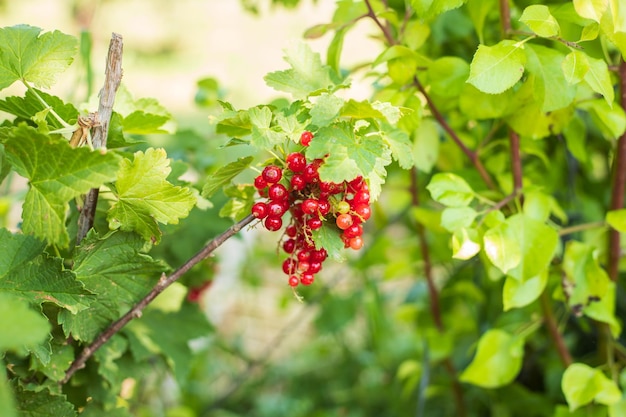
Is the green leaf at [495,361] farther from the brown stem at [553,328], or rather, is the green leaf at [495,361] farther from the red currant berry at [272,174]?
the red currant berry at [272,174]

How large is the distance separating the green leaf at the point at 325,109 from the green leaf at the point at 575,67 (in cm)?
22

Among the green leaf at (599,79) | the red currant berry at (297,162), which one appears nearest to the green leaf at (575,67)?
the green leaf at (599,79)

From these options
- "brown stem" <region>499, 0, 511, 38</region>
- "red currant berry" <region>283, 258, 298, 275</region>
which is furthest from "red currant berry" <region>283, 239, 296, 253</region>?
"brown stem" <region>499, 0, 511, 38</region>

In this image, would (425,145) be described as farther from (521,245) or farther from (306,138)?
(306,138)

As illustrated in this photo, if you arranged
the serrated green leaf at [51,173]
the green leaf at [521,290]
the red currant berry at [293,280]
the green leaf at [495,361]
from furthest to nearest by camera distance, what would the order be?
1. the green leaf at [495,361]
2. the green leaf at [521,290]
3. the red currant berry at [293,280]
4. the serrated green leaf at [51,173]

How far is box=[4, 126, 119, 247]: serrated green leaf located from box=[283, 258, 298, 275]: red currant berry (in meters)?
0.20

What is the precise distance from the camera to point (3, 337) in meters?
0.36

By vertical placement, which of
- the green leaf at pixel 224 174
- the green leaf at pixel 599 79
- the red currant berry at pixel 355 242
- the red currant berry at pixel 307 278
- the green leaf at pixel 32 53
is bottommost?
the red currant berry at pixel 307 278

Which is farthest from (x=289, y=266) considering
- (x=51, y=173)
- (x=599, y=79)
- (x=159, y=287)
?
(x=599, y=79)

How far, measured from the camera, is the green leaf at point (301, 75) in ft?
1.98

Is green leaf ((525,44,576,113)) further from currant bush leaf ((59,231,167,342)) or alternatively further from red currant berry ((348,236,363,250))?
currant bush leaf ((59,231,167,342))

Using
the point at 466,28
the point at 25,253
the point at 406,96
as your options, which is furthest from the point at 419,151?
the point at 25,253

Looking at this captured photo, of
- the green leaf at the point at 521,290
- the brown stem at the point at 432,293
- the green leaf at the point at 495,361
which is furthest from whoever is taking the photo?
the brown stem at the point at 432,293

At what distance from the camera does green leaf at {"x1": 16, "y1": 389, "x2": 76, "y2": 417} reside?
585 mm
